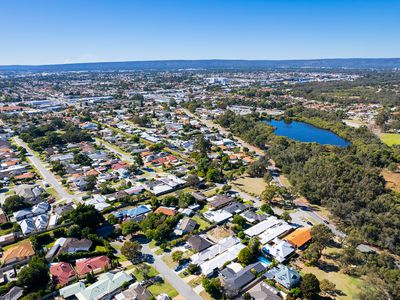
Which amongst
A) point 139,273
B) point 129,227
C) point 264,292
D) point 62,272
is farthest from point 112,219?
point 264,292

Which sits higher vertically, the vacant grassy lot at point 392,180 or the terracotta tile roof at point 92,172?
the terracotta tile roof at point 92,172

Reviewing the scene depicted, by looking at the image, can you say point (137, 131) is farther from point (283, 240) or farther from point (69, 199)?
point (283, 240)

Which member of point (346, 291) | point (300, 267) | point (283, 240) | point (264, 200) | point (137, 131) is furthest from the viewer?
point (137, 131)

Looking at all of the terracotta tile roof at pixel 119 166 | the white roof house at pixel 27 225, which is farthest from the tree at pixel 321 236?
the terracotta tile roof at pixel 119 166

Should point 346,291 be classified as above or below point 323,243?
below

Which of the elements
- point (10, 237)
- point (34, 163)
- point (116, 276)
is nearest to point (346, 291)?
point (116, 276)

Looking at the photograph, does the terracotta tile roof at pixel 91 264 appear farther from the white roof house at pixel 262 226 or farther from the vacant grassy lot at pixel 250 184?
the vacant grassy lot at pixel 250 184

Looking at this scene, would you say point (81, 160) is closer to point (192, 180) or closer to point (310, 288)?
point (192, 180)
